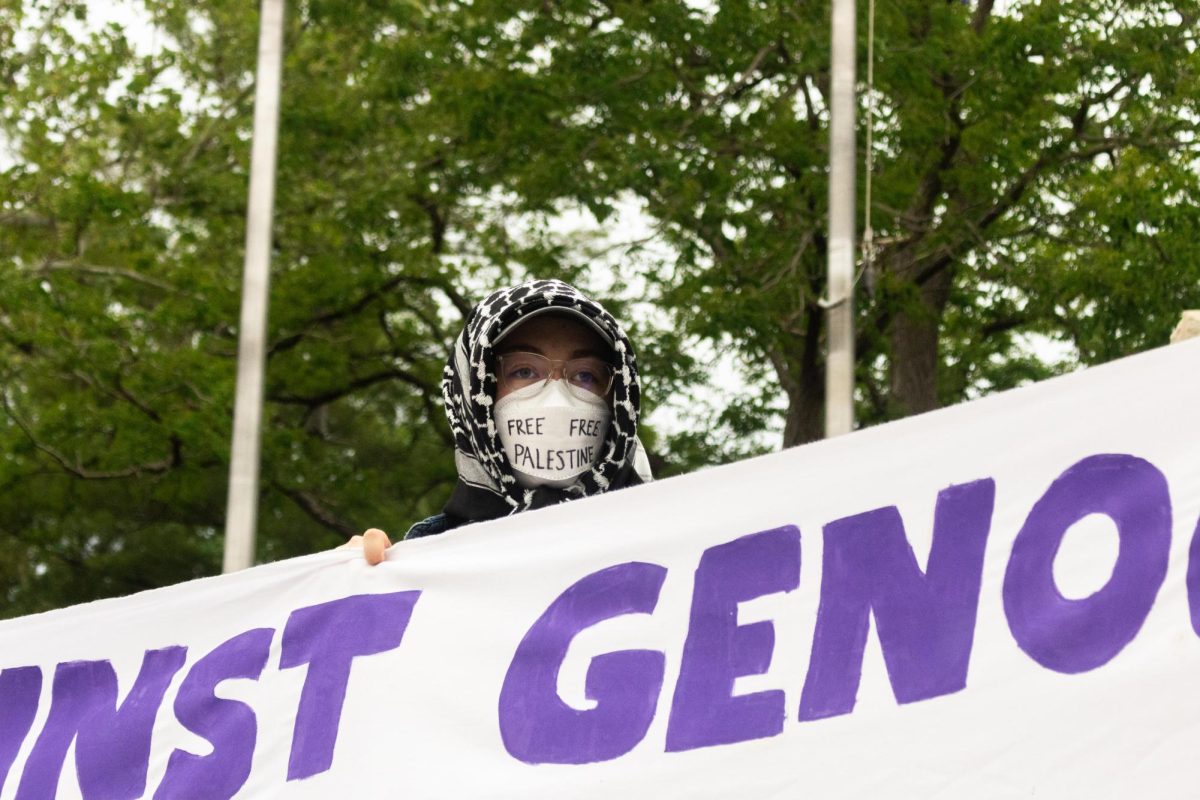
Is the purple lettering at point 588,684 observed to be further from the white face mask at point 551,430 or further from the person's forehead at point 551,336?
the person's forehead at point 551,336

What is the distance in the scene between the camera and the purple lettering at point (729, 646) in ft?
8.77

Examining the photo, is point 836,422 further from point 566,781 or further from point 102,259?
point 102,259

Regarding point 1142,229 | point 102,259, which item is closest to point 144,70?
point 102,259

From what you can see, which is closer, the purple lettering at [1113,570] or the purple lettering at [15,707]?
the purple lettering at [1113,570]

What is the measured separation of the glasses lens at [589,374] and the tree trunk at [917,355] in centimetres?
966

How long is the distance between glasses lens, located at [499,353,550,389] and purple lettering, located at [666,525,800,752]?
A: 52 centimetres

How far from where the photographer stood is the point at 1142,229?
11.1 meters

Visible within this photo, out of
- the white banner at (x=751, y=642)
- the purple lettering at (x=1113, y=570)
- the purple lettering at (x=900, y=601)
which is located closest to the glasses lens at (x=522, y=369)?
the white banner at (x=751, y=642)

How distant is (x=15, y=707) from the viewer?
3723mm

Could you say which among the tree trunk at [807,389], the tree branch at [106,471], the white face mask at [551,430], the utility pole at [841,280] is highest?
the tree branch at [106,471]

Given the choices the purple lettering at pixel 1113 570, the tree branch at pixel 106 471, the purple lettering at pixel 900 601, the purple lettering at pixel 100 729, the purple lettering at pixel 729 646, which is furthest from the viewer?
the tree branch at pixel 106 471

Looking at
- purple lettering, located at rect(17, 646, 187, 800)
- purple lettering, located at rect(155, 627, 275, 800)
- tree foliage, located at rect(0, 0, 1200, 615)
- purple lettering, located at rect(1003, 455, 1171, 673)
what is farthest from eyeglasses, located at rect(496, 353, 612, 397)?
tree foliage, located at rect(0, 0, 1200, 615)

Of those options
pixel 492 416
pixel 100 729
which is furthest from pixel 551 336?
pixel 100 729

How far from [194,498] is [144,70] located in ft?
10.8
